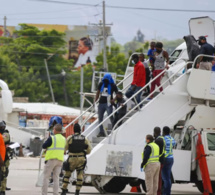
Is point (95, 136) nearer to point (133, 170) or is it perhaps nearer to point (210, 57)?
point (133, 170)

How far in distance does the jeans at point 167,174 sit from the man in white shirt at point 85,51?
132 meters

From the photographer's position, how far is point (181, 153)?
60.8 ft

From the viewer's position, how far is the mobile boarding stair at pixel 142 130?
59.3 ft

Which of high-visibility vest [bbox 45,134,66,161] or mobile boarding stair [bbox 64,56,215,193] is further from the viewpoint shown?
mobile boarding stair [bbox 64,56,215,193]

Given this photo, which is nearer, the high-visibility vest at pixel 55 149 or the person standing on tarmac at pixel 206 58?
the high-visibility vest at pixel 55 149

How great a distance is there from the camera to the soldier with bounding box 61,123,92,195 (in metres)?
16.6

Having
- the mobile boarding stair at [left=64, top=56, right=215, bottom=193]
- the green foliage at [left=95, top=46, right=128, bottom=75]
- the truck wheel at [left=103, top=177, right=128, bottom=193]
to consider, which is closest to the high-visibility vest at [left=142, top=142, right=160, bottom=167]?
Answer: the mobile boarding stair at [left=64, top=56, right=215, bottom=193]

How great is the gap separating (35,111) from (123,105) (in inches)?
1611

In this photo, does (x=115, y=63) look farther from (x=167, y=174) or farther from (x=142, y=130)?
(x=167, y=174)

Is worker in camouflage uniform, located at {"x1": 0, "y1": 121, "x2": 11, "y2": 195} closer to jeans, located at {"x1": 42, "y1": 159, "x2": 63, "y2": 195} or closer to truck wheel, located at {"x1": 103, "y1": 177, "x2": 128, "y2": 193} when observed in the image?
jeans, located at {"x1": 42, "y1": 159, "x2": 63, "y2": 195}

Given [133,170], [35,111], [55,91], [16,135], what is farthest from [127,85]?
[55,91]

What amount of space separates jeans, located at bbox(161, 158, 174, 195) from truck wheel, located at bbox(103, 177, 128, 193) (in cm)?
174

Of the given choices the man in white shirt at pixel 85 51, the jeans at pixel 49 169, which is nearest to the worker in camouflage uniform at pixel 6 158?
the jeans at pixel 49 169

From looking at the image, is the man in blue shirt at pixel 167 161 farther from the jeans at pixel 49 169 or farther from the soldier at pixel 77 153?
the jeans at pixel 49 169
